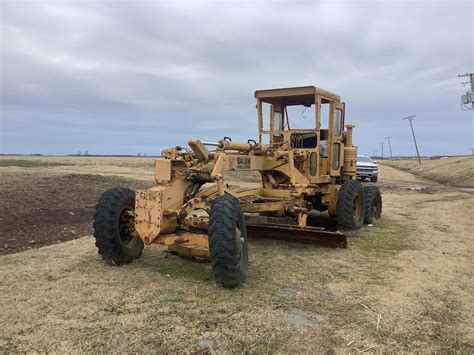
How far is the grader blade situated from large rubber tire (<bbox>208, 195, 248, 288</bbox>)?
8.04ft

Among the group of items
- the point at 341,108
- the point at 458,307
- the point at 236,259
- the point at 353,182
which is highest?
the point at 341,108

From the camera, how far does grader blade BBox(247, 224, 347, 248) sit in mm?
7477

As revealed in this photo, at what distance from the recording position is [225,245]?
16.8ft

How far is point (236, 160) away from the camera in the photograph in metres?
7.00

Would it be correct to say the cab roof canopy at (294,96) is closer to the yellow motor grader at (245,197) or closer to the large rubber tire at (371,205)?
the yellow motor grader at (245,197)

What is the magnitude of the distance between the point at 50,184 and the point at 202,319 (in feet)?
38.3

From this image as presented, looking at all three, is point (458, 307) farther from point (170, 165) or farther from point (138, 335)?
point (170, 165)

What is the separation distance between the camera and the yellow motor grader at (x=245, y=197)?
18.9ft

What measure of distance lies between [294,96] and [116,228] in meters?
4.96

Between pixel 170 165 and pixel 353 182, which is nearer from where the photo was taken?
pixel 170 165

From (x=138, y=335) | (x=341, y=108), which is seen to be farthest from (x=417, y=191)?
(x=138, y=335)

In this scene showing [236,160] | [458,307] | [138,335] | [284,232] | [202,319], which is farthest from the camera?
[284,232]

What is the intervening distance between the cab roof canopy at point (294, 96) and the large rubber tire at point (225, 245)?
14.1ft

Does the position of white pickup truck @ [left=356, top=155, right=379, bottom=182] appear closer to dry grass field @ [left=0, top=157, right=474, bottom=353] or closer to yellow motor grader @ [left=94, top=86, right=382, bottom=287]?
yellow motor grader @ [left=94, top=86, right=382, bottom=287]
